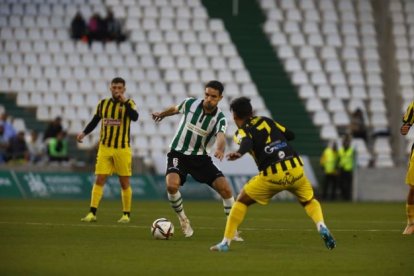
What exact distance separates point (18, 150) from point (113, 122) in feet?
37.2

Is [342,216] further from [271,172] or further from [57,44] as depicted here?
→ [57,44]

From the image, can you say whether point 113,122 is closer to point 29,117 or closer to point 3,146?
point 3,146

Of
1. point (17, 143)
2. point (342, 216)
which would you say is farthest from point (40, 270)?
point (17, 143)

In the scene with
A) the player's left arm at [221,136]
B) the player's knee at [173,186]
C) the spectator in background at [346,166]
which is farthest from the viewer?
the spectator in background at [346,166]

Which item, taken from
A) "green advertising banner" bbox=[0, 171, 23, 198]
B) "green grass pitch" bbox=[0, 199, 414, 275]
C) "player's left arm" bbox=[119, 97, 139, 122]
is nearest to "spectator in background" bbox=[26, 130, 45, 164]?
"green advertising banner" bbox=[0, 171, 23, 198]

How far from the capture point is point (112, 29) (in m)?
34.5

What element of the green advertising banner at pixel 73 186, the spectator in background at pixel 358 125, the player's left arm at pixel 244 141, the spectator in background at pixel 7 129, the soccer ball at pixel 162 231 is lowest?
the green advertising banner at pixel 73 186

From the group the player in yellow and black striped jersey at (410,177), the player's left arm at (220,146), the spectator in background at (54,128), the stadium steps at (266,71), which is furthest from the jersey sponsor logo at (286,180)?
the stadium steps at (266,71)

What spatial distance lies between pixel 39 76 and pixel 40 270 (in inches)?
910

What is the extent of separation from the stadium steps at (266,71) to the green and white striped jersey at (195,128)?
18647mm

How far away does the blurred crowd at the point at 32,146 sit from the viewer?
1124 inches

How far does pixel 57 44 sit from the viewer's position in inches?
1319

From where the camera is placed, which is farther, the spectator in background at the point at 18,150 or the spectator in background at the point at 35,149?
the spectator in background at the point at 35,149

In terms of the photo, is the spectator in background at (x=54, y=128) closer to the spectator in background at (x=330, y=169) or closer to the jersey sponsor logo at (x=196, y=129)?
the spectator in background at (x=330, y=169)
